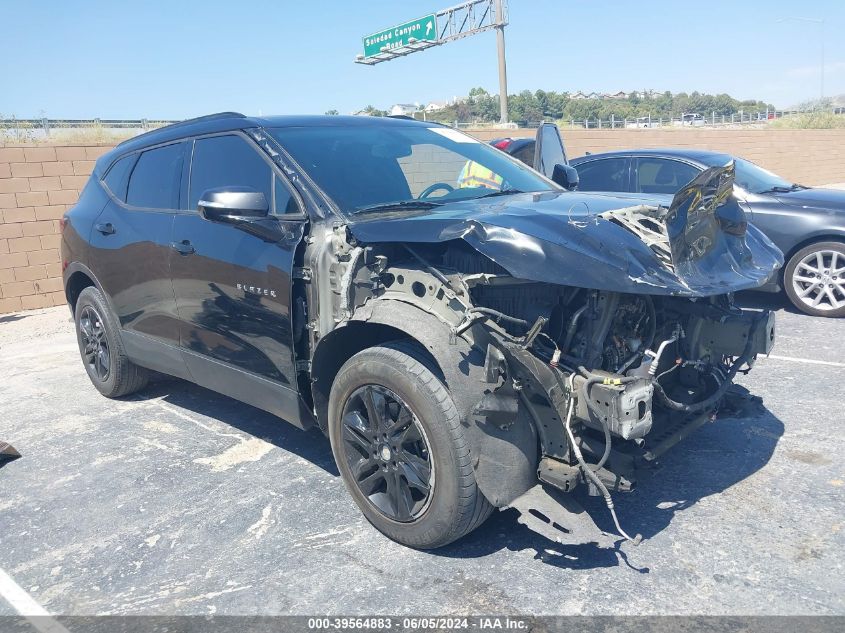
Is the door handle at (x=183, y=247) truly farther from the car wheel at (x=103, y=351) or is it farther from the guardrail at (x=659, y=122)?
the guardrail at (x=659, y=122)

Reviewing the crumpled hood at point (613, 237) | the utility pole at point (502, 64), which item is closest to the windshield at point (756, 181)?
the crumpled hood at point (613, 237)

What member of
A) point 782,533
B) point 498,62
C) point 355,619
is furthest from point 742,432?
point 498,62

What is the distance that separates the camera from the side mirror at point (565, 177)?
15.7ft

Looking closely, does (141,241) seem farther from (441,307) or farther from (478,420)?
(478,420)

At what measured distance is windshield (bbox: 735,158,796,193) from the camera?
728cm

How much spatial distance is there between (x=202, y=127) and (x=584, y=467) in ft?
10.0

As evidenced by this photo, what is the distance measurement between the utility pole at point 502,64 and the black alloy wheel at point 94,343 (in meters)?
18.0

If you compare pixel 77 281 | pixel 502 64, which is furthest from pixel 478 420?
pixel 502 64

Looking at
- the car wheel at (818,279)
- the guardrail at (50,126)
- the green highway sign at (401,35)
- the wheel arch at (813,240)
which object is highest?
the green highway sign at (401,35)

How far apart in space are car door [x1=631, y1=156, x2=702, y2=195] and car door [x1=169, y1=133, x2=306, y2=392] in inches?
203

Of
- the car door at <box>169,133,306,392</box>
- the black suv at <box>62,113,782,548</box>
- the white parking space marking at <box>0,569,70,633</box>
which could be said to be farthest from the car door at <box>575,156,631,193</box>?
the white parking space marking at <box>0,569,70,633</box>

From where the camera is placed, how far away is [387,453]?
308cm

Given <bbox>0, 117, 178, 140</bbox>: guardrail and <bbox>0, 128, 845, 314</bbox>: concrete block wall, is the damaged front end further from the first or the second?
<bbox>0, 117, 178, 140</bbox>: guardrail

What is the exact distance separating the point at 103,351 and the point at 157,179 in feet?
5.12
